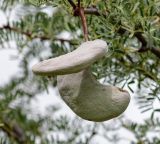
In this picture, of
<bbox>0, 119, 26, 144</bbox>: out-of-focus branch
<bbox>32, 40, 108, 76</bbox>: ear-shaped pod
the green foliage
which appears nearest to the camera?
<bbox>32, 40, 108, 76</bbox>: ear-shaped pod

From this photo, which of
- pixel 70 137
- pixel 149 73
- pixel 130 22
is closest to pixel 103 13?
pixel 130 22

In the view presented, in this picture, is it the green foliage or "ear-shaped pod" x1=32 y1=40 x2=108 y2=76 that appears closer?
"ear-shaped pod" x1=32 y1=40 x2=108 y2=76

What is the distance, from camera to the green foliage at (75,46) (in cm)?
39

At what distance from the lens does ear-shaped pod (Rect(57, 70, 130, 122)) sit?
0.31 metres

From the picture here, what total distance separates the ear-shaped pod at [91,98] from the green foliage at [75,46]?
0.07 m

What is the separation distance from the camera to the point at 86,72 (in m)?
0.32

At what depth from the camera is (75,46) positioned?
55cm

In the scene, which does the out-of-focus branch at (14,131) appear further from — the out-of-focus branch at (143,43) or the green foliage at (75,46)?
the out-of-focus branch at (143,43)

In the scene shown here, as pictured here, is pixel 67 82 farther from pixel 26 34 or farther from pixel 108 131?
pixel 108 131

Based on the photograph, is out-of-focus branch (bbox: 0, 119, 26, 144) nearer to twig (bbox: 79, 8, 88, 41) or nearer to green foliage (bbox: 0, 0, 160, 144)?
green foliage (bbox: 0, 0, 160, 144)

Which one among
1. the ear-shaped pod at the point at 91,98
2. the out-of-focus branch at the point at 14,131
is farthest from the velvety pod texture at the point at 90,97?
the out-of-focus branch at the point at 14,131

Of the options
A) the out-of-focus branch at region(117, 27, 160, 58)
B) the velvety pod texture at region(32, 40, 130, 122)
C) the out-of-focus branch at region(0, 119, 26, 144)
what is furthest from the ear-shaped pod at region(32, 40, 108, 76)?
the out-of-focus branch at region(0, 119, 26, 144)

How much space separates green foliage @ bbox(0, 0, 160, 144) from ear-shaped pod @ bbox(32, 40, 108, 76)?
3.3 inches

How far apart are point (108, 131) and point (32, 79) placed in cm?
15
